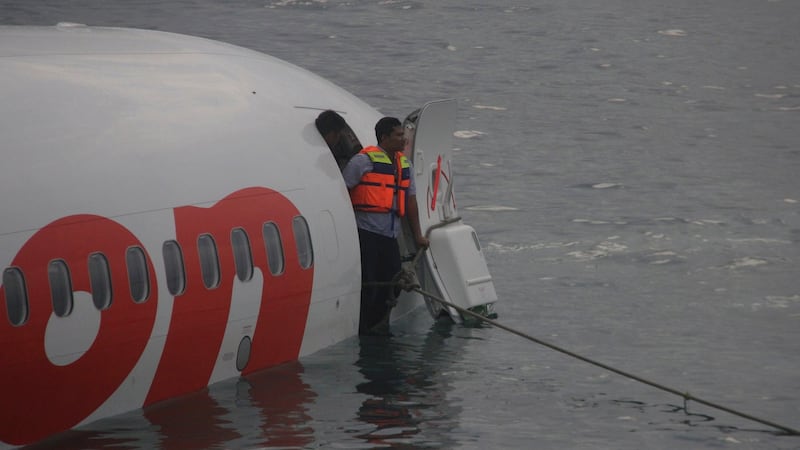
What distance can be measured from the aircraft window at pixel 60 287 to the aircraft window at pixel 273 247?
3.73 meters

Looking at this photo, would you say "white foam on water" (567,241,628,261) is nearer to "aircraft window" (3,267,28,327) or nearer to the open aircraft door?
the open aircraft door

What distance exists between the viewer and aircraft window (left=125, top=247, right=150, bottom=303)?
1606cm

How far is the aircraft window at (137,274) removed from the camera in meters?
16.1

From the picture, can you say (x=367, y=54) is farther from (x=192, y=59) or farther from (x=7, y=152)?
(x=7, y=152)

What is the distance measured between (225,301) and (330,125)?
3.99m

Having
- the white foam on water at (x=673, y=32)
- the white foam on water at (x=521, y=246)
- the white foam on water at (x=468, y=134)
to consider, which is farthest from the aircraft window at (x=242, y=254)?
the white foam on water at (x=673, y=32)

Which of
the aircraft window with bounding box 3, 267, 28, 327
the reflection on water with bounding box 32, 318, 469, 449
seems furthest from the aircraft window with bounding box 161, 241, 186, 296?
the aircraft window with bounding box 3, 267, 28, 327

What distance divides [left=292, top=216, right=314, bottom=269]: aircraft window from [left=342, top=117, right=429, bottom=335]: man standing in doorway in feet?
5.35

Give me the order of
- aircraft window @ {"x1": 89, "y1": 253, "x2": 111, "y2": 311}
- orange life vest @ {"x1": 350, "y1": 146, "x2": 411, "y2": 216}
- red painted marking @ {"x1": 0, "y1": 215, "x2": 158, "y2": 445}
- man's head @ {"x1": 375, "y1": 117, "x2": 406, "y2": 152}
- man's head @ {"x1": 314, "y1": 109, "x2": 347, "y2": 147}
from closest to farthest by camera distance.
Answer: red painted marking @ {"x1": 0, "y1": 215, "x2": 158, "y2": 445}, aircraft window @ {"x1": 89, "y1": 253, "x2": 111, "y2": 311}, man's head @ {"x1": 314, "y1": 109, "x2": 347, "y2": 147}, orange life vest @ {"x1": 350, "y1": 146, "x2": 411, "y2": 216}, man's head @ {"x1": 375, "y1": 117, "x2": 406, "y2": 152}

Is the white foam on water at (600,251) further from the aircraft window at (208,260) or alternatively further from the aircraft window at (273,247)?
the aircraft window at (208,260)

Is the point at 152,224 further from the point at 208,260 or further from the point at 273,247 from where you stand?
the point at 273,247

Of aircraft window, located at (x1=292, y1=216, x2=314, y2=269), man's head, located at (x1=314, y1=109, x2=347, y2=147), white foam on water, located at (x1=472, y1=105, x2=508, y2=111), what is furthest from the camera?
white foam on water, located at (x1=472, y1=105, x2=508, y2=111)

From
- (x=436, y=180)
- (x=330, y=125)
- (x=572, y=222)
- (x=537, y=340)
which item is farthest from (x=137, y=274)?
(x=572, y=222)

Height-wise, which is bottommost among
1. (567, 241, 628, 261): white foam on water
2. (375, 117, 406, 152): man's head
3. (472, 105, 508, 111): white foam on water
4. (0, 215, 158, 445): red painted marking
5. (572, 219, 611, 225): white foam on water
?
(567, 241, 628, 261): white foam on water
